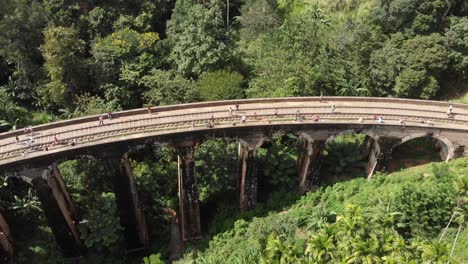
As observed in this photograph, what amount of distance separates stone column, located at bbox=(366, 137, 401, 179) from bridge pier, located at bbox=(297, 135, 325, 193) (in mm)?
5202

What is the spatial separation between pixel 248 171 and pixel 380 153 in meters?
12.5

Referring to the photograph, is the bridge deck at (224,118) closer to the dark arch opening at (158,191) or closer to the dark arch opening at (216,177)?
the dark arch opening at (216,177)

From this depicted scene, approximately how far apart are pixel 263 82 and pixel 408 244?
905 inches

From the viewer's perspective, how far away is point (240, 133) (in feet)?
123

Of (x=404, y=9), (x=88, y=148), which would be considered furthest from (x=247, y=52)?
(x=88, y=148)

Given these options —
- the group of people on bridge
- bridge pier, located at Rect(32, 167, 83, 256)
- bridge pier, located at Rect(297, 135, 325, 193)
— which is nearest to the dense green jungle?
bridge pier, located at Rect(297, 135, 325, 193)

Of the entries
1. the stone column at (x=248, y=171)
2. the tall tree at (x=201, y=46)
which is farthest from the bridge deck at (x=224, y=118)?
the tall tree at (x=201, y=46)

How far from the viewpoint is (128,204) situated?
37875 mm

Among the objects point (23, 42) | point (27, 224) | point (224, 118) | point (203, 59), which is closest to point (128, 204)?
point (27, 224)

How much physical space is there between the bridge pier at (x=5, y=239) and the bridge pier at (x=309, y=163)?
88.6 feet

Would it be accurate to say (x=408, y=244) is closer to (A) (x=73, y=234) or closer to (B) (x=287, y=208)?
(B) (x=287, y=208)

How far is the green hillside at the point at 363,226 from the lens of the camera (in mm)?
30531

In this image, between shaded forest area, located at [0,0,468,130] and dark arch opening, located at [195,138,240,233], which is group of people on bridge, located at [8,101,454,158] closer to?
dark arch opening, located at [195,138,240,233]

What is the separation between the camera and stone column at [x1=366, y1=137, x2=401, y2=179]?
3928cm
